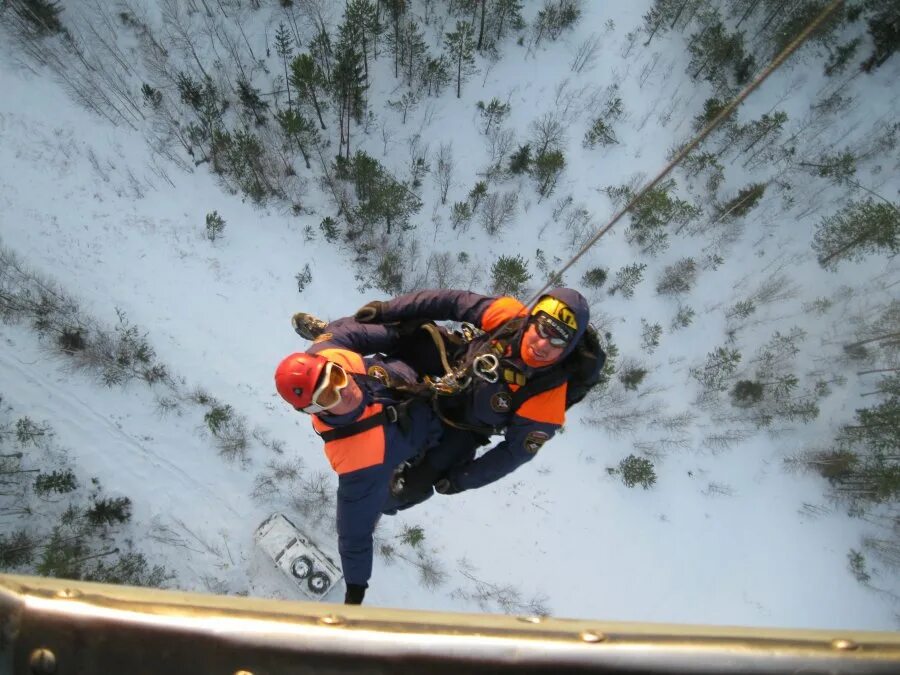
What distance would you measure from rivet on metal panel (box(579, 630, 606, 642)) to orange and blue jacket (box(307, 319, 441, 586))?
2655 millimetres

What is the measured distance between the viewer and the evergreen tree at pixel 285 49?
9.92m

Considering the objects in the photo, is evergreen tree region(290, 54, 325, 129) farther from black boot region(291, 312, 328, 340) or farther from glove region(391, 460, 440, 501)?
glove region(391, 460, 440, 501)

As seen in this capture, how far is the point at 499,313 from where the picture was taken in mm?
4297

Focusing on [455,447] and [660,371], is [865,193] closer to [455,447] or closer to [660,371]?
[660,371]

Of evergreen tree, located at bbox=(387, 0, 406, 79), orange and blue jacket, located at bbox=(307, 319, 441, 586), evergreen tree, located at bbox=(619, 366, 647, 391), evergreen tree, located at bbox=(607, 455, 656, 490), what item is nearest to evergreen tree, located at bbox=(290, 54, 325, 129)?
evergreen tree, located at bbox=(387, 0, 406, 79)

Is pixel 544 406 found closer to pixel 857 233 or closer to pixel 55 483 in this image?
pixel 55 483

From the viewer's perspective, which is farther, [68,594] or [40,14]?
[40,14]

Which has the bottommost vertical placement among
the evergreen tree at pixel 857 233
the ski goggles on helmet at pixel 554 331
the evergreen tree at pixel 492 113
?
the ski goggles on helmet at pixel 554 331

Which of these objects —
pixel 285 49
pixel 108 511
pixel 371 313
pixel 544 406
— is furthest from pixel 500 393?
pixel 285 49

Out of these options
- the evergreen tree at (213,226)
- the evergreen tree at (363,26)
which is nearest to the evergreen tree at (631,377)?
the evergreen tree at (363,26)

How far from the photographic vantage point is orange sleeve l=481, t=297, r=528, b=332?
4.27 metres

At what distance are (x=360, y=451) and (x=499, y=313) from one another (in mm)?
1629

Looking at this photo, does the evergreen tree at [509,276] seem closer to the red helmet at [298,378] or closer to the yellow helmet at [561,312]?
the yellow helmet at [561,312]

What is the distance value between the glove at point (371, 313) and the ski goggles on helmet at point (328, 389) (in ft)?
3.42
